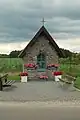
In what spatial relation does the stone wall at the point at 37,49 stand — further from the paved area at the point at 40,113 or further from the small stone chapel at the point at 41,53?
the paved area at the point at 40,113

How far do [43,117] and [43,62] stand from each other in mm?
23502

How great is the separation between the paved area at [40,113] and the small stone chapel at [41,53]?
63.6 ft

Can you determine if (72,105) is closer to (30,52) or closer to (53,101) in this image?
(53,101)

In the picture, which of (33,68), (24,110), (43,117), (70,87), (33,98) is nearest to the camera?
(43,117)

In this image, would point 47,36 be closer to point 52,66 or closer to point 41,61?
point 41,61

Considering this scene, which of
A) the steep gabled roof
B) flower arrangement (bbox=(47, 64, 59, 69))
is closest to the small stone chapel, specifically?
the steep gabled roof

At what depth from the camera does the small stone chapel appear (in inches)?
1414

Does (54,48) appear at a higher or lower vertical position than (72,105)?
higher

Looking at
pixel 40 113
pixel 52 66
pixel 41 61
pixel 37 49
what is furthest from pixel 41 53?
pixel 40 113

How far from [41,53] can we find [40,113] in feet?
73.8

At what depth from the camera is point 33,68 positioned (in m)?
35.6

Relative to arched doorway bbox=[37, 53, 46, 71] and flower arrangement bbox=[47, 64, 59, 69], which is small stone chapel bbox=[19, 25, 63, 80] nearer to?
arched doorway bbox=[37, 53, 46, 71]

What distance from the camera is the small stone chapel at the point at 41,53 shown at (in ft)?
118

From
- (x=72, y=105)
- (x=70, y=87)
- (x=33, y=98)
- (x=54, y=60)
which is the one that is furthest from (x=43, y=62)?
(x=72, y=105)
